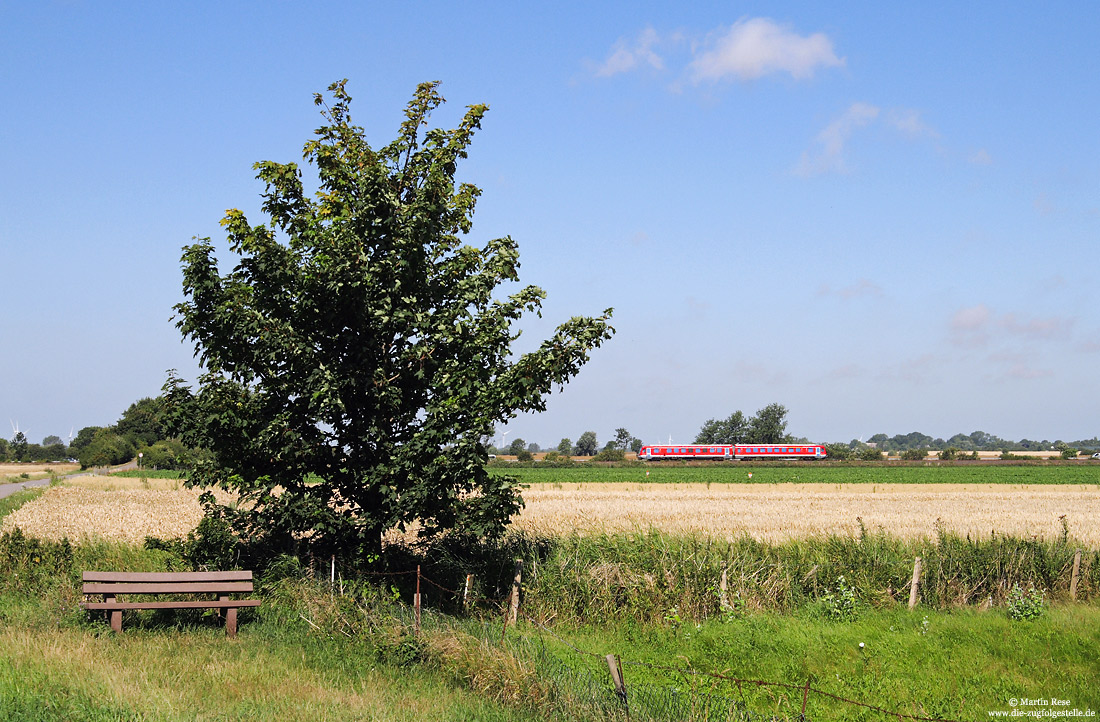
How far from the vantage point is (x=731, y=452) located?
388 feet

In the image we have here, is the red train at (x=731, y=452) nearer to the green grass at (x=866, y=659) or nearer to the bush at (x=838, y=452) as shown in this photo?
the bush at (x=838, y=452)

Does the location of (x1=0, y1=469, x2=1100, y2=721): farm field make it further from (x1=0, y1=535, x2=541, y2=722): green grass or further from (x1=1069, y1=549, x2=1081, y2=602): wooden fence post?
(x1=1069, y1=549, x2=1081, y2=602): wooden fence post

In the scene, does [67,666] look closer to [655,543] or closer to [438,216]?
[438,216]

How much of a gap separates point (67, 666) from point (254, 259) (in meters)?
7.59

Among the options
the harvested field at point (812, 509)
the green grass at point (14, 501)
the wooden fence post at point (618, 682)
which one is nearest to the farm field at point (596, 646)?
the wooden fence post at point (618, 682)

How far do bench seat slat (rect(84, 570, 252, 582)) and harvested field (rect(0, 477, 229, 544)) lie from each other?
8.35m

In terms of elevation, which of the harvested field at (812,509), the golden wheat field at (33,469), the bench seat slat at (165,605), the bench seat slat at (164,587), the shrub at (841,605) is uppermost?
the bench seat slat at (164,587)

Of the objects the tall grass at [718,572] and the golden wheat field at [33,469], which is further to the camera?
the golden wheat field at [33,469]

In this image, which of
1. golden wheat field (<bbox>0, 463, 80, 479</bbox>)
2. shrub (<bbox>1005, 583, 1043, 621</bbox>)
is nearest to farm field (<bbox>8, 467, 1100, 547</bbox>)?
shrub (<bbox>1005, 583, 1043, 621</bbox>)

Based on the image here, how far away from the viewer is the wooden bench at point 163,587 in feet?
40.5

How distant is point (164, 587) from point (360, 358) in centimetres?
481

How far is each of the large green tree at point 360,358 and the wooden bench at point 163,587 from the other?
5.37ft

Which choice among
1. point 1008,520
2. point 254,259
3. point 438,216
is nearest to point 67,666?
point 254,259

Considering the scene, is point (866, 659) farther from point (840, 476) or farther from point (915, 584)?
point (840, 476)
